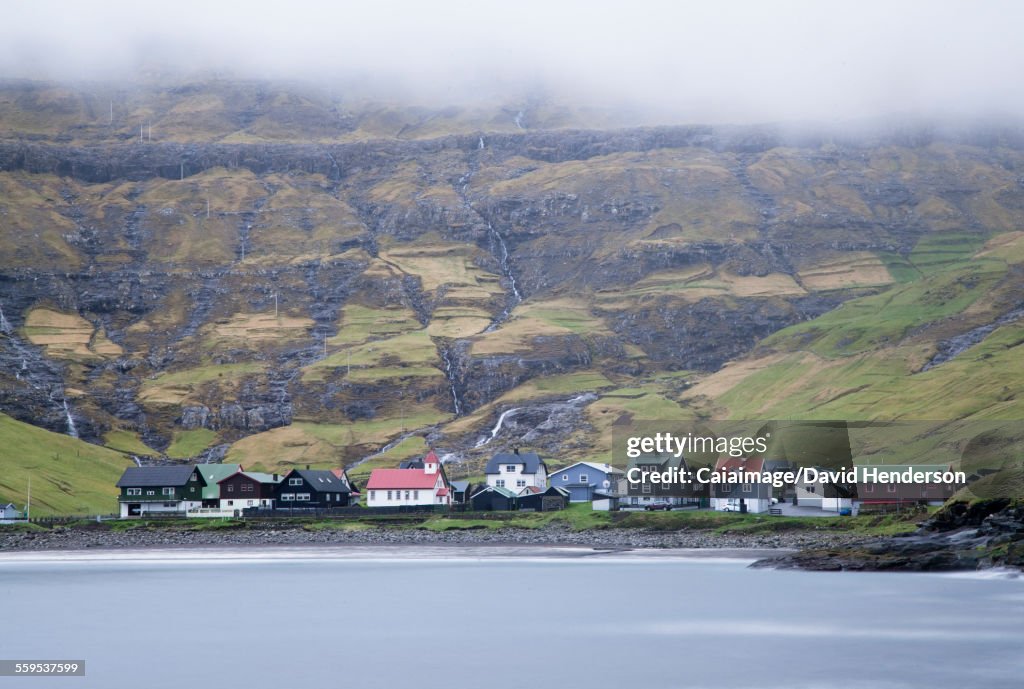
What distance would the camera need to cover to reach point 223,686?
46.3 metres

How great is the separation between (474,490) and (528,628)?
86626mm

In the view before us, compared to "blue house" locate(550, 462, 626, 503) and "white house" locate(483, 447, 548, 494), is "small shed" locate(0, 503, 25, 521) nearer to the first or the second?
"white house" locate(483, 447, 548, 494)

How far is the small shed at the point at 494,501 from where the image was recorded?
133 meters

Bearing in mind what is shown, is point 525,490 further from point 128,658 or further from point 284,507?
point 128,658

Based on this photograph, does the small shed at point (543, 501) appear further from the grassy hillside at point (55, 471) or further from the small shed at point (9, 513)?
the small shed at point (9, 513)

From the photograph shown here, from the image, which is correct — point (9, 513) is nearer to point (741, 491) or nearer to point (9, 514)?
point (9, 514)

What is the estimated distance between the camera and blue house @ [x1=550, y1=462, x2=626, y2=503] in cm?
14025

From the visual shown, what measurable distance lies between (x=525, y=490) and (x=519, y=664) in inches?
3394

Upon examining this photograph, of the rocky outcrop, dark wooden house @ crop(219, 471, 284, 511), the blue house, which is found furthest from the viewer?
dark wooden house @ crop(219, 471, 284, 511)

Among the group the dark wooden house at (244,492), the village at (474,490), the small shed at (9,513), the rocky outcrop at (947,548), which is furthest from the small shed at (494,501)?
the rocky outcrop at (947,548)

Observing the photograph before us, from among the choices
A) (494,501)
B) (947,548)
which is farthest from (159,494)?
(947,548)

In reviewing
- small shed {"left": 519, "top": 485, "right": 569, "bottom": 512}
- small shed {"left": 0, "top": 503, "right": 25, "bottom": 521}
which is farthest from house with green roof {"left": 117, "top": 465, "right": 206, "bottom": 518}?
small shed {"left": 519, "top": 485, "right": 569, "bottom": 512}

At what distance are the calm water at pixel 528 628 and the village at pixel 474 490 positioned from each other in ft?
111

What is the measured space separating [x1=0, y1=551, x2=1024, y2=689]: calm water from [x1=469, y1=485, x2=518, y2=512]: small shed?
142 ft
